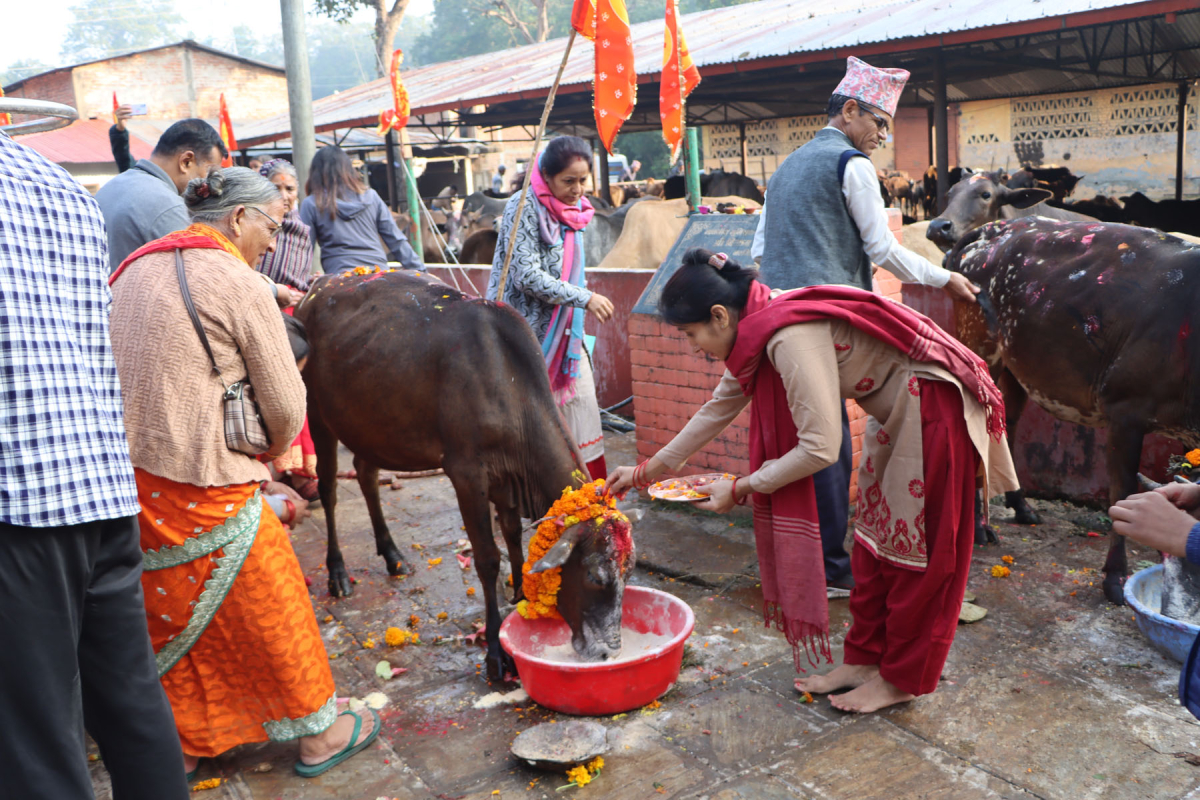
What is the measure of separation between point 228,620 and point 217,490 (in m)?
0.42

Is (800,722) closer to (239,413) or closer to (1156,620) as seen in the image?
(1156,620)

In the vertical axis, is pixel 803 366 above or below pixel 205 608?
above

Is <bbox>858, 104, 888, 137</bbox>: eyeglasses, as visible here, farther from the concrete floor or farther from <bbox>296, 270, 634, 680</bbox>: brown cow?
the concrete floor

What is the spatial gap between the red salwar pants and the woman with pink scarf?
163 cm

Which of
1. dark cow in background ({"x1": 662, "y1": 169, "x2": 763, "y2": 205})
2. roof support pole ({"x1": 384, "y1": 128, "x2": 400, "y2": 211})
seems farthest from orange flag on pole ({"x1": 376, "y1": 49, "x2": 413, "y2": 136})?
dark cow in background ({"x1": 662, "y1": 169, "x2": 763, "y2": 205})

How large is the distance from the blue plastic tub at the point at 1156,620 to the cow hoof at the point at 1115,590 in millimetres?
185

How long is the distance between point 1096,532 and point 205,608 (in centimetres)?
416

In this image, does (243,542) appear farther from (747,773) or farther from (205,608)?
(747,773)

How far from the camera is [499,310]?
4.00 meters

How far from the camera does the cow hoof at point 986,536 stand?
4.68m

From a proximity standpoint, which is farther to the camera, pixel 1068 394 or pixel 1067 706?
pixel 1068 394

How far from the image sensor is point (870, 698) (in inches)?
130

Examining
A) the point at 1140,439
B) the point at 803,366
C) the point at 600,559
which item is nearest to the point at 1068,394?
the point at 1140,439

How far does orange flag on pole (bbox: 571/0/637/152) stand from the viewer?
5887 millimetres
